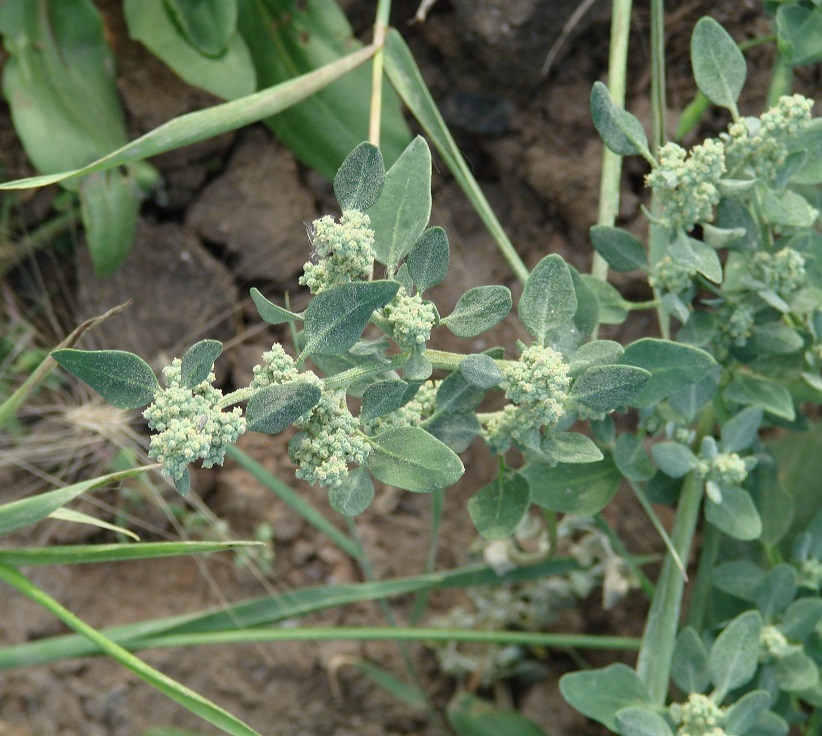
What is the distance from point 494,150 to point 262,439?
75 cm

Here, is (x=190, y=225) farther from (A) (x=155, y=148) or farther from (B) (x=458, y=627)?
(B) (x=458, y=627)

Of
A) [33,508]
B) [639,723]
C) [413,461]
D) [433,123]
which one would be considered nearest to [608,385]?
[413,461]

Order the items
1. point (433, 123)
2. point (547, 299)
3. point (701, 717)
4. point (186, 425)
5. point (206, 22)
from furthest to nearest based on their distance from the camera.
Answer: point (206, 22) < point (433, 123) < point (701, 717) < point (547, 299) < point (186, 425)

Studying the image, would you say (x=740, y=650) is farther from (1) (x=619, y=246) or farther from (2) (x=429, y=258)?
(2) (x=429, y=258)

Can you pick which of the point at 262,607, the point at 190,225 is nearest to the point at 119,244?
the point at 190,225

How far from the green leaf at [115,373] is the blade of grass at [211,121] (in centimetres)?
39

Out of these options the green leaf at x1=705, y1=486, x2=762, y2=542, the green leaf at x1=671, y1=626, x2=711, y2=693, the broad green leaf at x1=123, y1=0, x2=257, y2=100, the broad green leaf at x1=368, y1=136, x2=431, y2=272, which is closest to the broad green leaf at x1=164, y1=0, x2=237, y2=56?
the broad green leaf at x1=123, y1=0, x2=257, y2=100

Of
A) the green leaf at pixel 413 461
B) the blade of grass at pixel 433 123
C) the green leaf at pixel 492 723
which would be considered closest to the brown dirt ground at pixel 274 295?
the green leaf at pixel 492 723

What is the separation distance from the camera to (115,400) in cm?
83

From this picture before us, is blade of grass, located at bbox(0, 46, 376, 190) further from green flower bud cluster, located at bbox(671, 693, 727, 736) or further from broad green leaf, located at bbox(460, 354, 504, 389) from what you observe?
green flower bud cluster, located at bbox(671, 693, 727, 736)

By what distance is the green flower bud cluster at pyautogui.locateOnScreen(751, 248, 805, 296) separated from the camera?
1.13m

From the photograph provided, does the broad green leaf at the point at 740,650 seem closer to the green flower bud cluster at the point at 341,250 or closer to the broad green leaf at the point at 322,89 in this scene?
the green flower bud cluster at the point at 341,250

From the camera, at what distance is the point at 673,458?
46.7 inches

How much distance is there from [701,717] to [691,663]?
143 millimetres
